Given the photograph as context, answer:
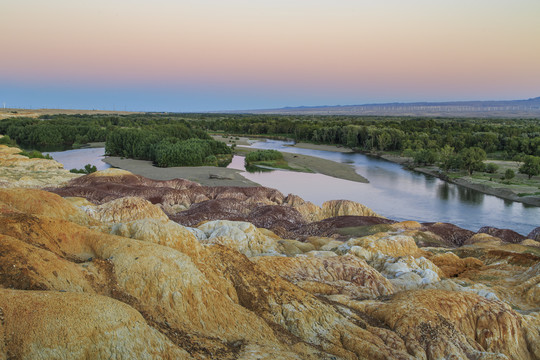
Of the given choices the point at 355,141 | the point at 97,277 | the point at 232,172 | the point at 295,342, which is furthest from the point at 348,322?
the point at 355,141

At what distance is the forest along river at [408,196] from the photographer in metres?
47.1

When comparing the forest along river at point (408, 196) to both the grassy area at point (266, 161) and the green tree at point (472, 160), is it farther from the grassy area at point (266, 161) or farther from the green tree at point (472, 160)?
the green tree at point (472, 160)

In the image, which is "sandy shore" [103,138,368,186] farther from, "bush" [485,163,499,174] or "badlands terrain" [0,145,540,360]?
"badlands terrain" [0,145,540,360]

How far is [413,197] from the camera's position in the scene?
190ft

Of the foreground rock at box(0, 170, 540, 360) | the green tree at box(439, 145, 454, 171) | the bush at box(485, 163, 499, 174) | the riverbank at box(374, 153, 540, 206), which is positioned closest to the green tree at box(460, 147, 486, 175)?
the bush at box(485, 163, 499, 174)

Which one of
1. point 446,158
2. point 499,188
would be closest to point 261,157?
point 446,158

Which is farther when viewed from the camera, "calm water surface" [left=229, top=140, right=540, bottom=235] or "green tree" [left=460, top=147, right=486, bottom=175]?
"green tree" [left=460, top=147, right=486, bottom=175]

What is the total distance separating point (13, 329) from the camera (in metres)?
6.39

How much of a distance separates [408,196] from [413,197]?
737 millimetres

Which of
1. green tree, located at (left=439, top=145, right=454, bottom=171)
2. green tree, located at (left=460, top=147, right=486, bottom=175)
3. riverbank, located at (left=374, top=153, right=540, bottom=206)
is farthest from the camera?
green tree, located at (left=439, top=145, right=454, bottom=171)

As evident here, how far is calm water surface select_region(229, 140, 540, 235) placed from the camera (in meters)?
47.0

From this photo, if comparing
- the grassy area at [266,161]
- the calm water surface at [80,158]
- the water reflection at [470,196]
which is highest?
the calm water surface at [80,158]

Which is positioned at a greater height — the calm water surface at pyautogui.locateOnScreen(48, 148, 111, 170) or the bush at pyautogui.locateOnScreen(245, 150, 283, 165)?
the calm water surface at pyautogui.locateOnScreen(48, 148, 111, 170)

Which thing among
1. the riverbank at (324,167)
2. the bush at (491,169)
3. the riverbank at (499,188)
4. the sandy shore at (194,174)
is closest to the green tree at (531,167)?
the bush at (491,169)
